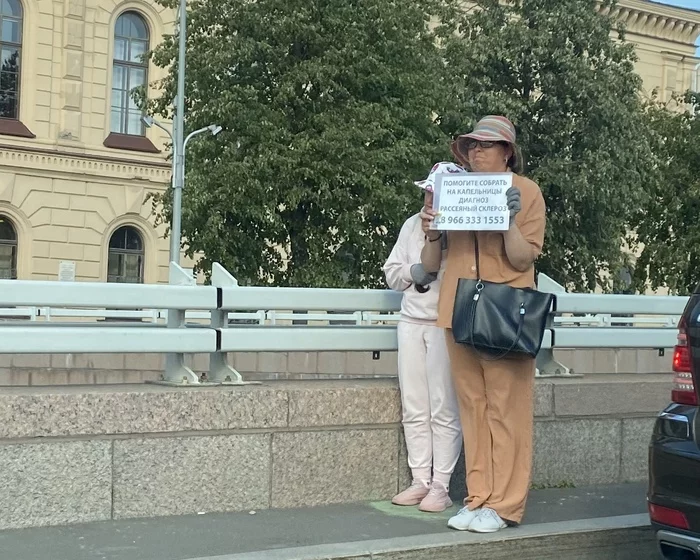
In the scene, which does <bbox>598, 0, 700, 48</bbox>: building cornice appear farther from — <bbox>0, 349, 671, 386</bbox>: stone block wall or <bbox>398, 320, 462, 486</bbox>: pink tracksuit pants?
<bbox>398, 320, 462, 486</bbox>: pink tracksuit pants

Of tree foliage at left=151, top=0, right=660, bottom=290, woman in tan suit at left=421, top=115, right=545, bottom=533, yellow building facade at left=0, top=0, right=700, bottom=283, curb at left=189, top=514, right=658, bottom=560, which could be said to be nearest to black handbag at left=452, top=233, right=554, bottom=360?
woman in tan suit at left=421, top=115, right=545, bottom=533

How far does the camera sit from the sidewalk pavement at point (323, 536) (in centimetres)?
526

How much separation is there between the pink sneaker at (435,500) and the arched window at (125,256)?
3106cm

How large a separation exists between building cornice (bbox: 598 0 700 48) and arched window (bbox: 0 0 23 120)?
78.5 feet

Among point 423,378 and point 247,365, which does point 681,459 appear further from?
point 247,365

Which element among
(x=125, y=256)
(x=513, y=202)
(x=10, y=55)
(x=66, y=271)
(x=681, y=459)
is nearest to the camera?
(x=681, y=459)

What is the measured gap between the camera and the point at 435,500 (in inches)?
248

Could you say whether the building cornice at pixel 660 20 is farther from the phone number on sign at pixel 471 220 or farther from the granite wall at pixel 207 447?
the phone number on sign at pixel 471 220

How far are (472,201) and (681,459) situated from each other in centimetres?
164

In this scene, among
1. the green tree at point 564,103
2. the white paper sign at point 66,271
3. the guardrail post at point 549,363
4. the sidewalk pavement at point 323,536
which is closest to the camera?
the sidewalk pavement at point 323,536

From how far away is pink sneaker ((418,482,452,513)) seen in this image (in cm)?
630

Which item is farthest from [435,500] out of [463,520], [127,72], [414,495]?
Answer: [127,72]

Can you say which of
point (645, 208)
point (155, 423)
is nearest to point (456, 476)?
point (155, 423)

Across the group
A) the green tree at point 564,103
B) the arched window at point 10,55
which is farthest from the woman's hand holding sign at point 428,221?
the arched window at point 10,55
